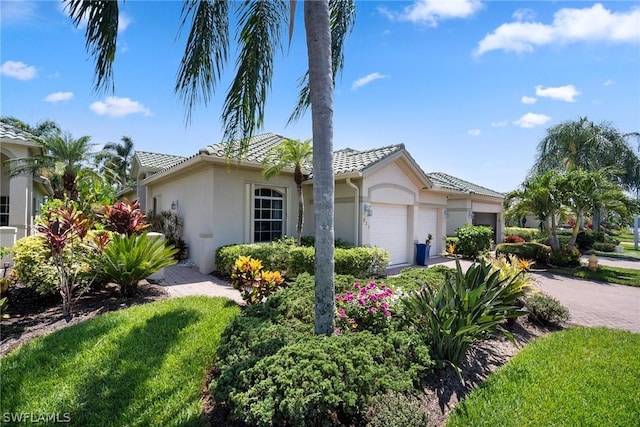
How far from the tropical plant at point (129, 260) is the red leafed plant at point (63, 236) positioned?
659 mm

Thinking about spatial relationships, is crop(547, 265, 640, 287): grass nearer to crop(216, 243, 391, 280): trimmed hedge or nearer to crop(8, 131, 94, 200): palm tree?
crop(216, 243, 391, 280): trimmed hedge

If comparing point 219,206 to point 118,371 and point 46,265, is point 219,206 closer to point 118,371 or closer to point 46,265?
point 46,265

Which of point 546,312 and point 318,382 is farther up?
point 318,382

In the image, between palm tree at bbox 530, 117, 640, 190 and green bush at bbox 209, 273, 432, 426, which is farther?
palm tree at bbox 530, 117, 640, 190

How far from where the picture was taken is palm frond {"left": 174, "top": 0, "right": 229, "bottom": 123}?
17.8ft

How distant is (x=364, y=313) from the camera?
492 centimetres

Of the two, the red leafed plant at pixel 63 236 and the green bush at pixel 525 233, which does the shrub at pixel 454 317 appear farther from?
the green bush at pixel 525 233

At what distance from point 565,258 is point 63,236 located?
1940 cm

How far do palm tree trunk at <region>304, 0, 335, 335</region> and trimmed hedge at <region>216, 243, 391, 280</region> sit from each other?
16.9 ft

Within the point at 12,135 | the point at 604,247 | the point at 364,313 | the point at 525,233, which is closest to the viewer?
the point at 364,313

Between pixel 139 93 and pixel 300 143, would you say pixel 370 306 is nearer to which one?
pixel 139 93

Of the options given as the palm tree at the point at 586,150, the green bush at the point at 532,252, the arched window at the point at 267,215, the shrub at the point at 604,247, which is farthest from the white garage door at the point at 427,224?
the palm tree at the point at 586,150

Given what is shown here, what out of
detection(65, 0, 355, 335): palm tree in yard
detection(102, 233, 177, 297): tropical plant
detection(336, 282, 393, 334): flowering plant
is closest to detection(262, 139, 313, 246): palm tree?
detection(65, 0, 355, 335): palm tree in yard

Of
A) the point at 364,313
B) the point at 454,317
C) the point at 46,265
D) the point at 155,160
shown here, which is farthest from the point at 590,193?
the point at 155,160
